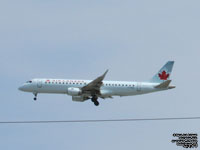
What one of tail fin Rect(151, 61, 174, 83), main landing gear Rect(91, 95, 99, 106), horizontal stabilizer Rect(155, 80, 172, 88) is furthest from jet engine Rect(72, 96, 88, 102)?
horizontal stabilizer Rect(155, 80, 172, 88)

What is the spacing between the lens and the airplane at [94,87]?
8331 cm

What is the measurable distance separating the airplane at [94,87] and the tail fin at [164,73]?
2.31 metres

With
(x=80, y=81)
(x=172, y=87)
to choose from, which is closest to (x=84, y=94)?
(x=80, y=81)

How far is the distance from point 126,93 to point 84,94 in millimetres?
6382

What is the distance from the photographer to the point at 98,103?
274 feet

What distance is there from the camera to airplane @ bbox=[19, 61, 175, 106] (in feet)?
273

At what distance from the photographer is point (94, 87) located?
83500 mm

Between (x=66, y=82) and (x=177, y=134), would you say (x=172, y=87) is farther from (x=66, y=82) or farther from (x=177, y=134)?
(x=177, y=134)

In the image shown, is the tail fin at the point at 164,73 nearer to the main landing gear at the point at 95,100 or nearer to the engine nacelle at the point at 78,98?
the main landing gear at the point at 95,100

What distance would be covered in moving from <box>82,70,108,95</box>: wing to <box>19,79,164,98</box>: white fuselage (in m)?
0.93

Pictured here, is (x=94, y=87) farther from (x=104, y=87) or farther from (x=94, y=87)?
(x=104, y=87)

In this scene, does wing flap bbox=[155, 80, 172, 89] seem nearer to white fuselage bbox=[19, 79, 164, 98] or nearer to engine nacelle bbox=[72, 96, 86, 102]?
white fuselage bbox=[19, 79, 164, 98]

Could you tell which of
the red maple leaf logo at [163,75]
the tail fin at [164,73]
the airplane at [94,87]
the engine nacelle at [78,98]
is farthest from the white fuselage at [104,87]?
the red maple leaf logo at [163,75]

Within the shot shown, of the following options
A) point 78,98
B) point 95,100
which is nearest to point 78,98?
point 78,98
